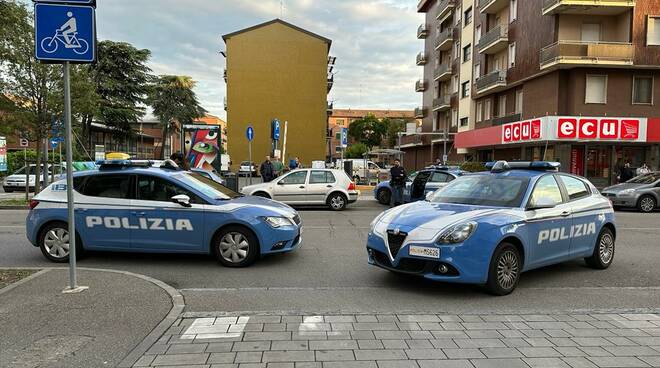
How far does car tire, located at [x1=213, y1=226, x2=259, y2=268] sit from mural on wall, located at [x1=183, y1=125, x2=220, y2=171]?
14409mm

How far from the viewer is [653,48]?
24.8 metres

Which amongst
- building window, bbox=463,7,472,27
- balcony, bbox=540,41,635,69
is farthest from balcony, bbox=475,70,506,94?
building window, bbox=463,7,472,27

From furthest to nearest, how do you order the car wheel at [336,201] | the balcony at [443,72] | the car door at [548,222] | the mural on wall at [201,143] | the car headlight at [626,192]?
the balcony at [443,72], the mural on wall at [201,143], the car headlight at [626,192], the car wheel at [336,201], the car door at [548,222]

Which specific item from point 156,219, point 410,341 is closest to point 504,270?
point 410,341

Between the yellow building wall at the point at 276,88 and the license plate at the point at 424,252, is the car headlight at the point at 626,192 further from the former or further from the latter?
the yellow building wall at the point at 276,88

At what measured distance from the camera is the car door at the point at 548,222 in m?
5.98

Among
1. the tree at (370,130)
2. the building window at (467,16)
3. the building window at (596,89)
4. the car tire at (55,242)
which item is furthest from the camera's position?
the tree at (370,130)

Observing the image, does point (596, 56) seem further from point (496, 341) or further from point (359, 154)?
point (359, 154)

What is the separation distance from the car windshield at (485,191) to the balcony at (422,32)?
5002 cm

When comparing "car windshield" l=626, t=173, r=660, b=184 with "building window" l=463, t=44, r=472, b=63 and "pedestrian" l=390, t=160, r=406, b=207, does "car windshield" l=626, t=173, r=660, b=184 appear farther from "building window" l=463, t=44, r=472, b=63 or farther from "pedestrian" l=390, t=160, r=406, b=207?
"building window" l=463, t=44, r=472, b=63

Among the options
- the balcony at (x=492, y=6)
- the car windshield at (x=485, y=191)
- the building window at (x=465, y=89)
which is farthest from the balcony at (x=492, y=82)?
the car windshield at (x=485, y=191)

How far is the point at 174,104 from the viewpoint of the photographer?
58.0 m

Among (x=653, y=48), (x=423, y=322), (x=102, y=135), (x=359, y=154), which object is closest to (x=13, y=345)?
(x=423, y=322)

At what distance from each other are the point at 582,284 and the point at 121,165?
698 cm
